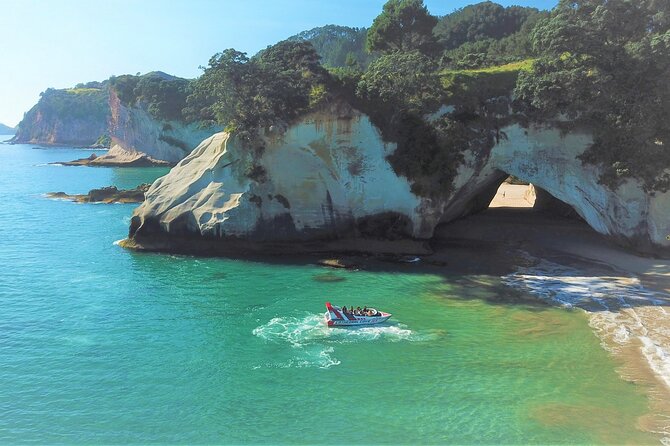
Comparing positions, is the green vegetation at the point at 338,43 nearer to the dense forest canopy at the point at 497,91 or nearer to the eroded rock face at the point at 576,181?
the dense forest canopy at the point at 497,91

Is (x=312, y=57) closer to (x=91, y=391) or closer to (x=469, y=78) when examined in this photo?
(x=469, y=78)

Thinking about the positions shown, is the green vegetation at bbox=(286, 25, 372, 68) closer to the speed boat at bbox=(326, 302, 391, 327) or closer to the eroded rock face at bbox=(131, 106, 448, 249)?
the eroded rock face at bbox=(131, 106, 448, 249)

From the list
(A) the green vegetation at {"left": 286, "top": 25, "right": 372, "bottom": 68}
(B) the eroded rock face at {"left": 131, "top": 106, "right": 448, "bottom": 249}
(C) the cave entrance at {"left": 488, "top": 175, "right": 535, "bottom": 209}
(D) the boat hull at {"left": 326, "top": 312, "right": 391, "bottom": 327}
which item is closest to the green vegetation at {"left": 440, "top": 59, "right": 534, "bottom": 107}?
(B) the eroded rock face at {"left": 131, "top": 106, "right": 448, "bottom": 249}

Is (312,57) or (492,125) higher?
(312,57)

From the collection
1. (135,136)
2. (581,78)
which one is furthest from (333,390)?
(135,136)

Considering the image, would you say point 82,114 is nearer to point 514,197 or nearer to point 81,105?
point 81,105

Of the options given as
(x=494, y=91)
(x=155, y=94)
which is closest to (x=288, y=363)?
(x=494, y=91)
